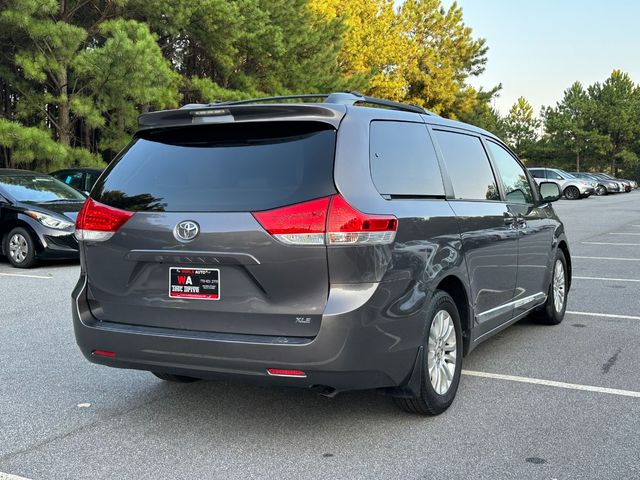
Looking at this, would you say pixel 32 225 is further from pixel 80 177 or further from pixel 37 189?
pixel 80 177

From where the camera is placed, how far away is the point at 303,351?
11.2 ft

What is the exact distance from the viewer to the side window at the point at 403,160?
150 inches

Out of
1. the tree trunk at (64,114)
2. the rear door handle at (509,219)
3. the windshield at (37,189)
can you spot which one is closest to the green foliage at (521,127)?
the tree trunk at (64,114)

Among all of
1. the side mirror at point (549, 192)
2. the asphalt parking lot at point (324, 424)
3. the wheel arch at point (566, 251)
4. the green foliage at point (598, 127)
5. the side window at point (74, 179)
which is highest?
the green foliage at point (598, 127)

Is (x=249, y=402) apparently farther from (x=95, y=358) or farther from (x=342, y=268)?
(x=342, y=268)

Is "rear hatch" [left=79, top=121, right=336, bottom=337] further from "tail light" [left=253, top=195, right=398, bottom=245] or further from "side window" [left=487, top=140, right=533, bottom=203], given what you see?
"side window" [left=487, top=140, right=533, bottom=203]

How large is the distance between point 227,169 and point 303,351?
1.05 metres

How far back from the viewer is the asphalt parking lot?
3406 mm

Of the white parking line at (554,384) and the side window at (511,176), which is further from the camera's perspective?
the side window at (511,176)

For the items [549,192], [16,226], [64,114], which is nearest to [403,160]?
[549,192]

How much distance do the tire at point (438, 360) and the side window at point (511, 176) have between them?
1.64 m

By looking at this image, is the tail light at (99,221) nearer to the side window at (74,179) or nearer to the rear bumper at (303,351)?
the rear bumper at (303,351)

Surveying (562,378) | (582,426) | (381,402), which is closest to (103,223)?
(381,402)

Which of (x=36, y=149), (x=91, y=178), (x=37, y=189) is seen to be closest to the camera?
(x=37, y=189)
